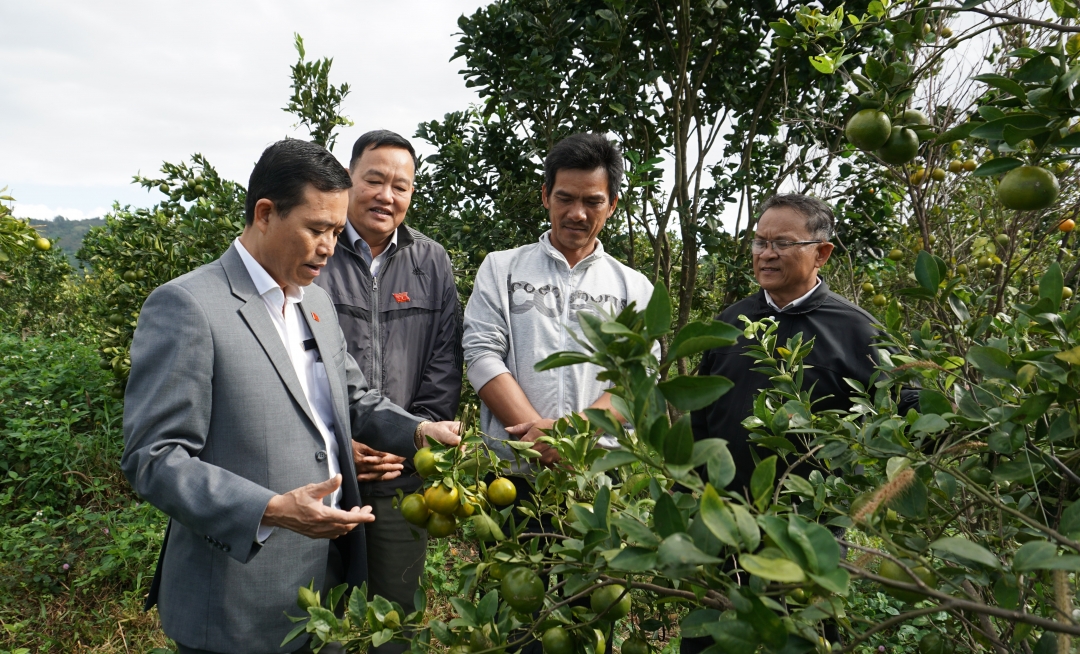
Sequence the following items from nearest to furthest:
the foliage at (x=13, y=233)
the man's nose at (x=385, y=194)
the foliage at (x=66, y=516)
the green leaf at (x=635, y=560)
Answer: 1. the green leaf at (x=635, y=560)
2. the foliage at (x=13, y=233)
3. the man's nose at (x=385, y=194)
4. the foliage at (x=66, y=516)

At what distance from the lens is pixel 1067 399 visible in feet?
2.99

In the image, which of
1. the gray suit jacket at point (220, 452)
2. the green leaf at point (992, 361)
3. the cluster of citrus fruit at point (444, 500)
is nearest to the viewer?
the green leaf at point (992, 361)

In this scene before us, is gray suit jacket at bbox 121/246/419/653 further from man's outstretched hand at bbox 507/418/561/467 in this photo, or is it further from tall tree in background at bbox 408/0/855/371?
tall tree in background at bbox 408/0/855/371

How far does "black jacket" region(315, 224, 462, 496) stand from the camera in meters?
2.42

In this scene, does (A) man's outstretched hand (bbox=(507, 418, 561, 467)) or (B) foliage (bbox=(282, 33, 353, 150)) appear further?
(B) foliage (bbox=(282, 33, 353, 150))

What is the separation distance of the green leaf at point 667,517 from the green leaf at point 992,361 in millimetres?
534

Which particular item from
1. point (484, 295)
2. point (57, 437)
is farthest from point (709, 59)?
point (57, 437)

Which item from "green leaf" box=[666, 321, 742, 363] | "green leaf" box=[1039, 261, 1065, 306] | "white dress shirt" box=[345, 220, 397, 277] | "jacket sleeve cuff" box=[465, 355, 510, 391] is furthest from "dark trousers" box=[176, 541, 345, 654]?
"green leaf" box=[1039, 261, 1065, 306]

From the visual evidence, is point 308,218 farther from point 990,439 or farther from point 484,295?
point 990,439

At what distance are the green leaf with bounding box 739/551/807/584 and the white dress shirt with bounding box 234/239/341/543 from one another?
1389mm

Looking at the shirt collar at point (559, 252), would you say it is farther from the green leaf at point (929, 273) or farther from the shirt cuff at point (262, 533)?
the green leaf at point (929, 273)

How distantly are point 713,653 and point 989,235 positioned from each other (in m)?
3.92

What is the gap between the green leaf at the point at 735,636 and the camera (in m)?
0.69

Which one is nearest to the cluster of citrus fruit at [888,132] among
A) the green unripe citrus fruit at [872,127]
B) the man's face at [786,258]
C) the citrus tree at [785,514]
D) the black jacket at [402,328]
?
the green unripe citrus fruit at [872,127]
